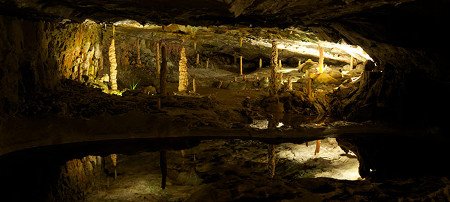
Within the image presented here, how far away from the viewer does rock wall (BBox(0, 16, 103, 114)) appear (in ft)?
32.5

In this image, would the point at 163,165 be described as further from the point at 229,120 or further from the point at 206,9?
the point at 229,120

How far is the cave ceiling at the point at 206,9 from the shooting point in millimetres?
7211

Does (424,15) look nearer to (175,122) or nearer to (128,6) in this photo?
(128,6)

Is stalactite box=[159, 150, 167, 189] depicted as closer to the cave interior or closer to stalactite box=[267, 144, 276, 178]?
the cave interior

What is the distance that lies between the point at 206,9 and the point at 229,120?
6.02 metres

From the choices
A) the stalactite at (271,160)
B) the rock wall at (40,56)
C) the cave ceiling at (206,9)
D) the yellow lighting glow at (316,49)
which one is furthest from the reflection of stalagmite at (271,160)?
the yellow lighting glow at (316,49)

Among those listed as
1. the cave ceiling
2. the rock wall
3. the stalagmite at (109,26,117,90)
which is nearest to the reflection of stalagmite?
the cave ceiling

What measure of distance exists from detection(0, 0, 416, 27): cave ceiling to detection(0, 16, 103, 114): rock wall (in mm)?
1519

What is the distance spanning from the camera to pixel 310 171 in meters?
8.62

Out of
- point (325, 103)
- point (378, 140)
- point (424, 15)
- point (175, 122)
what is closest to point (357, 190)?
point (424, 15)

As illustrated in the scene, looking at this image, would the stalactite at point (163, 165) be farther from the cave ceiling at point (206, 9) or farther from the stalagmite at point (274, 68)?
the stalagmite at point (274, 68)

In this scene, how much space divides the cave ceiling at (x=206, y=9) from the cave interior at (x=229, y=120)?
5 cm

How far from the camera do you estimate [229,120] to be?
44.0 feet

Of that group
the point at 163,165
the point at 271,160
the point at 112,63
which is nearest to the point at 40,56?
the point at 112,63
